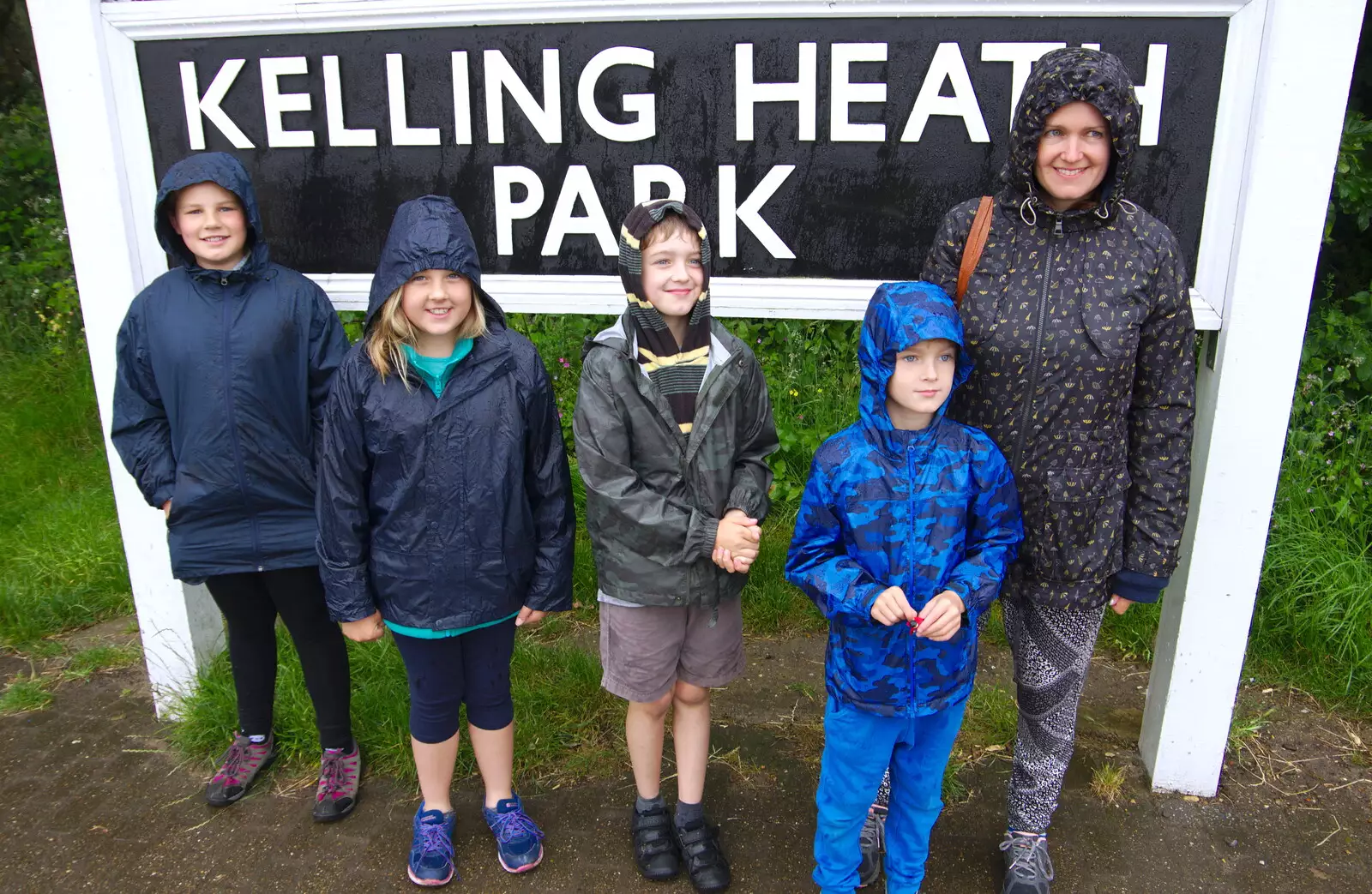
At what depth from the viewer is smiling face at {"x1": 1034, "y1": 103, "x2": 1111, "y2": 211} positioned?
2.10 metres

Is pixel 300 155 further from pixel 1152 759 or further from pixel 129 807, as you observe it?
pixel 1152 759

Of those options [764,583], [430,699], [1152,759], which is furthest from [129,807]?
[1152,759]

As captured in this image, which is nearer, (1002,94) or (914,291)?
(914,291)

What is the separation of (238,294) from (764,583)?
2234 mm

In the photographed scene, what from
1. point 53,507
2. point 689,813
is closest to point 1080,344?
point 689,813

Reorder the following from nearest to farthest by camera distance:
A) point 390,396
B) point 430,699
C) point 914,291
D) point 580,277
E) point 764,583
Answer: point 914,291 < point 390,396 < point 430,699 < point 580,277 < point 764,583

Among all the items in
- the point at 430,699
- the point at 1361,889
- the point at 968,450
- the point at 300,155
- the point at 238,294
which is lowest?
the point at 1361,889

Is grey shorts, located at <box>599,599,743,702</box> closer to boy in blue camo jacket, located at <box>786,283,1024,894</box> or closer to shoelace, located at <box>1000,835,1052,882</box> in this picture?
boy in blue camo jacket, located at <box>786,283,1024,894</box>

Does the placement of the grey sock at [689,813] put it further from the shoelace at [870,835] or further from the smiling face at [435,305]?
the smiling face at [435,305]

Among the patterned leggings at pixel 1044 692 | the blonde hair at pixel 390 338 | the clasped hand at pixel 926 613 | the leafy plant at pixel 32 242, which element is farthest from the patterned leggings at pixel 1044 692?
the leafy plant at pixel 32 242

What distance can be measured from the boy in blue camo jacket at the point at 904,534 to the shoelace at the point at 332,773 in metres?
1.51

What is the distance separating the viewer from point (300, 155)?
289 cm

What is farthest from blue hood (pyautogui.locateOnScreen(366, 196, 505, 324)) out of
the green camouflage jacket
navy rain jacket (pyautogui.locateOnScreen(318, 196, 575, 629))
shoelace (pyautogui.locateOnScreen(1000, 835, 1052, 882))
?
shoelace (pyautogui.locateOnScreen(1000, 835, 1052, 882))

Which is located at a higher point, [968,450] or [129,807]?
[968,450]
